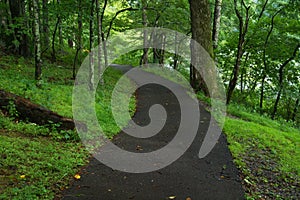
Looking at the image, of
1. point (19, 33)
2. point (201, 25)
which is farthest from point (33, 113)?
point (19, 33)

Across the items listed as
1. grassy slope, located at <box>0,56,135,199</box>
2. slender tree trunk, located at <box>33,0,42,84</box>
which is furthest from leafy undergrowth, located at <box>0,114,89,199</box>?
slender tree trunk, located at <box>33,0,42,84</box>

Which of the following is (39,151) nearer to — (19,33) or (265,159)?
(265,159)

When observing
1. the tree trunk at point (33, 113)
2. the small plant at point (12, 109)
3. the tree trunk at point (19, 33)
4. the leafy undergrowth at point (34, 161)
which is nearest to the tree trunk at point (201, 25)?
the tree trunk at point (33, 113)

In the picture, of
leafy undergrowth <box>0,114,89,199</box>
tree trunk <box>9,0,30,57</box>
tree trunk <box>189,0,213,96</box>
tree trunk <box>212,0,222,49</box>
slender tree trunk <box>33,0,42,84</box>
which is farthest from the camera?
tree trunk <box>9,0,30,57</box>

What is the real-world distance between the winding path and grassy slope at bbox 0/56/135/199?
1.03 ft

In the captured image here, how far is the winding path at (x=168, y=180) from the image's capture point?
4.19 meters

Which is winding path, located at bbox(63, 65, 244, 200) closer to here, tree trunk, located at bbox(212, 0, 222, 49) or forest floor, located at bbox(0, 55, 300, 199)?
forest floor, located at bbox(0, 55, 300, 199)

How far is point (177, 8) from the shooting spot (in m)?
16.3

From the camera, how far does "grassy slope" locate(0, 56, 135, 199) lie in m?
3.95

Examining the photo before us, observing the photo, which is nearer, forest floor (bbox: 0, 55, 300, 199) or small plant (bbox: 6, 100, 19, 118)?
forest floor (bbox: 0, 55, 300, 199)

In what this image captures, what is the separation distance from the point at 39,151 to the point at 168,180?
2437 millimetres

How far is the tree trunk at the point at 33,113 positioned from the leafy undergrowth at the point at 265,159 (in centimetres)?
393

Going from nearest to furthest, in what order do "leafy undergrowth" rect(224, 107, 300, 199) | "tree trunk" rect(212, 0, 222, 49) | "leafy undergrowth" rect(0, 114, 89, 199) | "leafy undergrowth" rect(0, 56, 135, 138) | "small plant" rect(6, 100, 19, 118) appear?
"leafy undergrowth" rect(0, 114, 89, 199) → "leafy undergrowth" rect(224, 107, 300, 199) → "small plant" rect(6, 100, 19, 118) → "leafy undergrowth" rect(0, 56, 135, 138) → "tree trunk" rect(212, 0, 222, 49)

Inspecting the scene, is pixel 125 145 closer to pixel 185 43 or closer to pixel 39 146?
pixel 39 146
